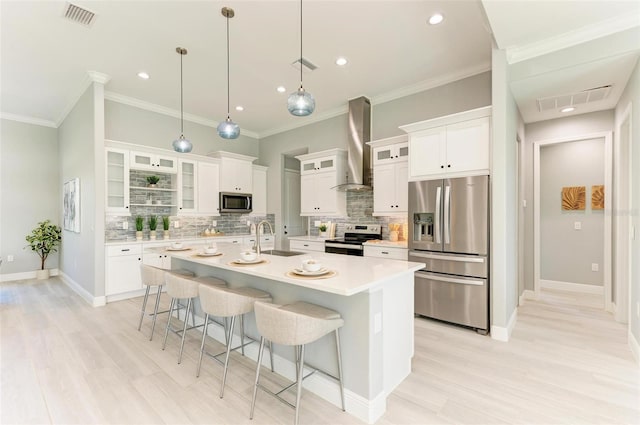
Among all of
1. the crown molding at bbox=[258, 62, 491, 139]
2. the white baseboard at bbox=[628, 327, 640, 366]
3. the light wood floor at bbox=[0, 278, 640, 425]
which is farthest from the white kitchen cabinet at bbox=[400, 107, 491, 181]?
the white baseboard at bbox=[628, 327, 640, 366]

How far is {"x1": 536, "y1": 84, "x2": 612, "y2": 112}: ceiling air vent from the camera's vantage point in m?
3.32

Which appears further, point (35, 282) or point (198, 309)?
point (35, 282)

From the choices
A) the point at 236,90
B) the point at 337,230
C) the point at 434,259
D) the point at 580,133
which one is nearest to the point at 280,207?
the point at 337,230

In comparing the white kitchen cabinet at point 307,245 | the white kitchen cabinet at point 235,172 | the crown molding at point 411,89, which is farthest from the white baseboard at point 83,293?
the crown molding at point 411,89

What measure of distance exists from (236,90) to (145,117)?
6.26 ft

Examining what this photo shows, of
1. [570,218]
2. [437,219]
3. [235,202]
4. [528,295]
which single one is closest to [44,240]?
[235,202]

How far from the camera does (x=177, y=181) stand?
5438 mm

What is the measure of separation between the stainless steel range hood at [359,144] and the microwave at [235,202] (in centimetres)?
247

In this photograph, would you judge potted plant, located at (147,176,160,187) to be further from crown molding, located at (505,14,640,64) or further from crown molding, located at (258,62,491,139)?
crown molding, located at (505,14,640,64)

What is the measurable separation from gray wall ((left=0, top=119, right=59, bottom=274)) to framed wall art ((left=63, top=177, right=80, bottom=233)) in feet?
2.69

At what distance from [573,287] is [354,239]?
11.7ft

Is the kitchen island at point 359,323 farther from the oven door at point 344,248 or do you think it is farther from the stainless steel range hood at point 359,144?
the stainless steel range hood at point 359,144

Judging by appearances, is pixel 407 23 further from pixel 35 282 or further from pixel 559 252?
pixel 35 282

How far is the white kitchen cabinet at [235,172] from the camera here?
602cm
